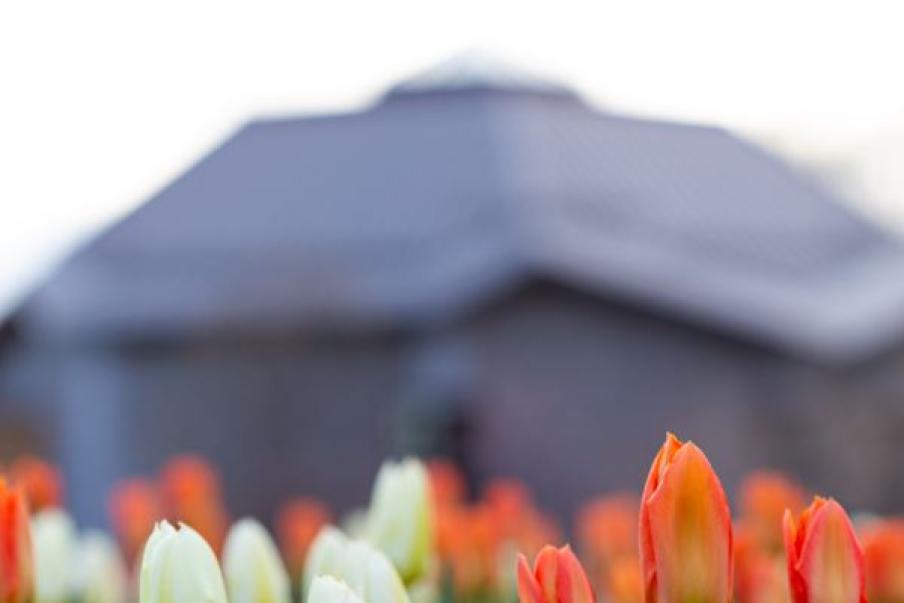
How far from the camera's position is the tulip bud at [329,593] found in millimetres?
941

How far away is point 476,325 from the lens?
9.05 metres

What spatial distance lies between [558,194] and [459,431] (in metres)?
1.47

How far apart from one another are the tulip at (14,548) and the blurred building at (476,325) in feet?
23.2

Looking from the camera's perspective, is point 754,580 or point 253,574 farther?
point 754,580

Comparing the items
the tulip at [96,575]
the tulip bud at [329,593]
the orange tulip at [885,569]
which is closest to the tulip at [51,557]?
the tulip at [96,575]

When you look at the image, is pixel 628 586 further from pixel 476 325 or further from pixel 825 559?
pixel 476 325

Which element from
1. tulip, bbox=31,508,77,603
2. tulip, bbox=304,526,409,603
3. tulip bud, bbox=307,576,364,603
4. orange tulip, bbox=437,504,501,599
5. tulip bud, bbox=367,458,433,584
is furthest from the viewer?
orange tulip, bbox=437,504,501,599

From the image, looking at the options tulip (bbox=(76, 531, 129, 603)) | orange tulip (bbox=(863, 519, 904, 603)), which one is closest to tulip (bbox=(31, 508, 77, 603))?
tulip (bbox=(76, 531, 129, 603))

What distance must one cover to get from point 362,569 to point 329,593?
0.16 metres

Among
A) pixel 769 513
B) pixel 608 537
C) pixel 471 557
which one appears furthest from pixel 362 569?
pixel 608 537

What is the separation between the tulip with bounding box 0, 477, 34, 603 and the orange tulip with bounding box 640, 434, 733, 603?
42 cm

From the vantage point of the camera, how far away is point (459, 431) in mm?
8906

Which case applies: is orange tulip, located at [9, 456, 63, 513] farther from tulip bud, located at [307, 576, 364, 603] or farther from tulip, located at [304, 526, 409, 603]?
tulip bud, located at [307, 576, 364, 603]

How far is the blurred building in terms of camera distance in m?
8.98
